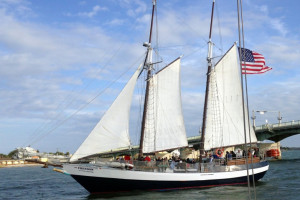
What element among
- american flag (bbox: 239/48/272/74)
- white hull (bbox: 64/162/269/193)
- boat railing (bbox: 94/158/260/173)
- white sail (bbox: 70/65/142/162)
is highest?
american flag (bbox: 239/48/272/74)

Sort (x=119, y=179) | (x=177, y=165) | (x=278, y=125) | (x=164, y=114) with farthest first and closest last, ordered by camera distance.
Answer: (x=278, y=125), (x=164, y=114), (x=177, y=165), (x=119, y=179)

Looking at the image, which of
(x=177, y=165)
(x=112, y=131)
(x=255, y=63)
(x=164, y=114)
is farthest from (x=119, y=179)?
(x=255, y=63)

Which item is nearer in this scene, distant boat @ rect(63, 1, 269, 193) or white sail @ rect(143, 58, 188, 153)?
distant boat @ rect(63, 1, 269, 193)

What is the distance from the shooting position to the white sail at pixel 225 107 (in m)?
37.8

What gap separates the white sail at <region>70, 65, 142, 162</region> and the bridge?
5565cm

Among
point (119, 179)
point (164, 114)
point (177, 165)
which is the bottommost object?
point (119, 179)

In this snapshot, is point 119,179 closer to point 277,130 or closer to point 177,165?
point 177,165

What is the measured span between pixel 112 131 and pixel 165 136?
6854 millimetres

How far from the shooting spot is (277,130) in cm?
7975

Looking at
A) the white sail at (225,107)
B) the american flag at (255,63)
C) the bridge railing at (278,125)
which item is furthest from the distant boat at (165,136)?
the bridge railing at (278,125)

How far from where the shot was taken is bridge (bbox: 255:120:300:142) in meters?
75.9

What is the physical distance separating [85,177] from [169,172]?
7478 millimetres

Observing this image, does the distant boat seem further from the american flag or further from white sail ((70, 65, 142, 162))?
the american flag

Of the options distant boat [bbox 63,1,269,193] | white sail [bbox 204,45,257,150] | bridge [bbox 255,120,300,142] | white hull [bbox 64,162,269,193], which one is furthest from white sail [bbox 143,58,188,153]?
bridge [bbox 255,120,300,142]
